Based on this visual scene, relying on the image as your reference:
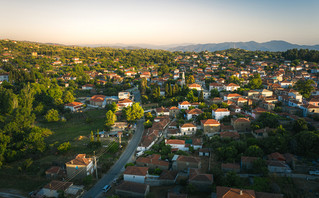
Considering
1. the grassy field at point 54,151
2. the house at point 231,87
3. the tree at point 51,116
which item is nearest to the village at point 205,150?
the grassy field at point 54,151

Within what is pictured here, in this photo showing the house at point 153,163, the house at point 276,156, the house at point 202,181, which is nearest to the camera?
the house at point 202,181

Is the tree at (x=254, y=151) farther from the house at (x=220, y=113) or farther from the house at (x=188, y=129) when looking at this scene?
the house at (x=220, y=113)

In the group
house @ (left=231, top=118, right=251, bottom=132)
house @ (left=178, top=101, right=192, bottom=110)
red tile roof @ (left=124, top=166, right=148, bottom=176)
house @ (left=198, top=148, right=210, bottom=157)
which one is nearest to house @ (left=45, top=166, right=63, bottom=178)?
red tile roof @ (left=124, top=166, right=148, bottom=176)

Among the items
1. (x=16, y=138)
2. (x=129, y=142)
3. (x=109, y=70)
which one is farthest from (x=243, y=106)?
(x=109, y=70)

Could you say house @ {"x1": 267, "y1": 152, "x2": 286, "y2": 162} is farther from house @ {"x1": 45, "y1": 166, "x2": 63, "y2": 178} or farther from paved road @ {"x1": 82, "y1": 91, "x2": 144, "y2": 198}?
house @ {"x1": 45, "y1": 166, "x2": 63, "y2": 178}

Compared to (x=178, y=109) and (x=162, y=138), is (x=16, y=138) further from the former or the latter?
(x=178, y=109)
